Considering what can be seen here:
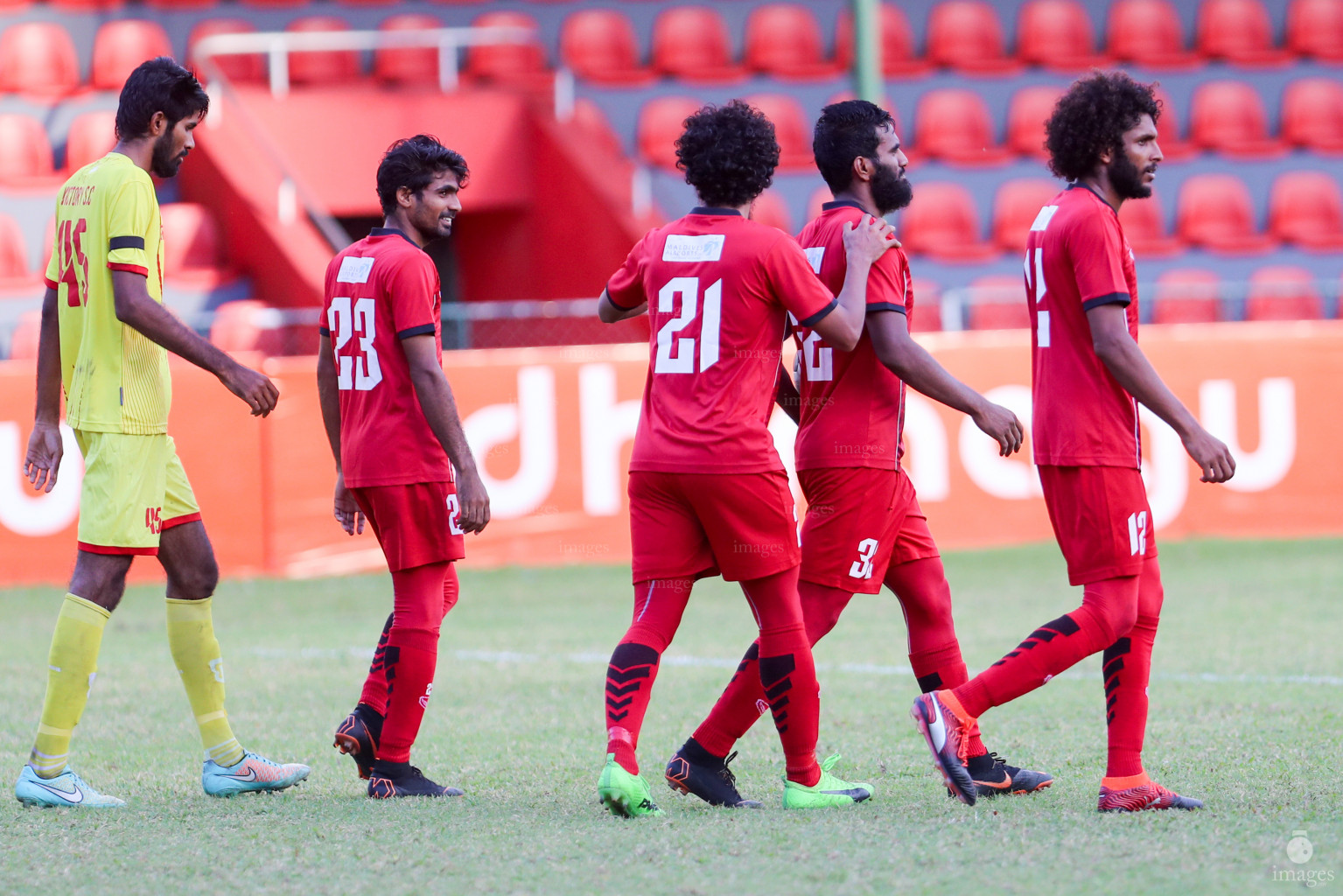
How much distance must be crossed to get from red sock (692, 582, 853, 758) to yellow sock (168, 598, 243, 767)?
56.3 inches

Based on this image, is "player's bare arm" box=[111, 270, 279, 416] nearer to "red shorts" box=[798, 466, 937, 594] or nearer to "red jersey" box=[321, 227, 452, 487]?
"red jersey" box=[321, 227, 452, 487]

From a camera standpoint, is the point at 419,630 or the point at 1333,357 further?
the point at 1333,357

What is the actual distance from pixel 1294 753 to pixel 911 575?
1.38 meters

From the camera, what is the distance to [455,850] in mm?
3744

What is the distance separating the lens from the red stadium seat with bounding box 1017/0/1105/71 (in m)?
17.1

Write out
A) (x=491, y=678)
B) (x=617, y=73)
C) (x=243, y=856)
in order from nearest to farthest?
(x=243, y=856) < (x=491, y=678) < (x=617, y=73)

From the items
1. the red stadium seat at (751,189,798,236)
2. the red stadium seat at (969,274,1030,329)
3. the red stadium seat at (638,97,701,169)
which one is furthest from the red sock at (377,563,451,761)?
the red stadium seat at (638,97,701,169)

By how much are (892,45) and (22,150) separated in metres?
8.91

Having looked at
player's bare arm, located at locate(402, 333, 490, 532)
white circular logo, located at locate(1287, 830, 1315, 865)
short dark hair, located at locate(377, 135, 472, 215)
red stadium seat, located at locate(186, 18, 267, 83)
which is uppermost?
red stadium seat, located at locate(186, 18, 267, 83)

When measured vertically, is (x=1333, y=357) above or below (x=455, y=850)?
above

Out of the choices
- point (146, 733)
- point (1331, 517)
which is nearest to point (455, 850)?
point (146, 733)

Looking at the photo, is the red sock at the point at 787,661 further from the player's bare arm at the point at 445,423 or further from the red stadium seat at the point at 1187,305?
the red stadium seat at the point at 1187,305

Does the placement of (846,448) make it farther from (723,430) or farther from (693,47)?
(693,47)

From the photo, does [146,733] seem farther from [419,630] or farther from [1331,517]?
[1331,517]
